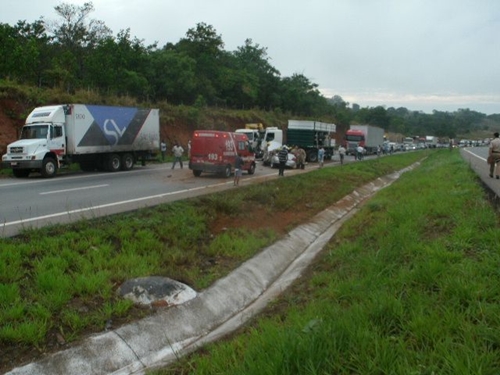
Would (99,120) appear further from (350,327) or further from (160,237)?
(350,327)

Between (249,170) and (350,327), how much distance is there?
22.7 metres

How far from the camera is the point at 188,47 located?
205 feet

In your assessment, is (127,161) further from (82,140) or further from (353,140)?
(353,140)

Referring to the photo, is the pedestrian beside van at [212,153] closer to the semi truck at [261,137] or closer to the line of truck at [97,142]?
the line of truck at [97,142]

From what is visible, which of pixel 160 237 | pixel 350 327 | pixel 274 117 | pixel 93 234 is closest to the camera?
pixel 350 327

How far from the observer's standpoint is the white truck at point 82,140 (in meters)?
22.8

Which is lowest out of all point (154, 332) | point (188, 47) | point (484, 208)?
point (154, 332)

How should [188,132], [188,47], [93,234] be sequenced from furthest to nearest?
[188,47], [188,132], [93,234]

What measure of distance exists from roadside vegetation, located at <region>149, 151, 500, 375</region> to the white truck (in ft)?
59.3

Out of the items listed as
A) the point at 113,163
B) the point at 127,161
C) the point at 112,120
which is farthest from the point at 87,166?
the point at 112,120

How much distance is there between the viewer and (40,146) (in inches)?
902

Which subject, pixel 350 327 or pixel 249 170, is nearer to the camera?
pixel 350 327

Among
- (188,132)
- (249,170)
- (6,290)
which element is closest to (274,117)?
(188,132)

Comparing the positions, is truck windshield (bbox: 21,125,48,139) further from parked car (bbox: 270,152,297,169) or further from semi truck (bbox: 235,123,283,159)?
semi truck (bbox: 235,123,283,159)
